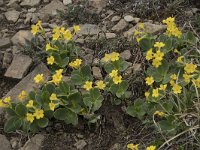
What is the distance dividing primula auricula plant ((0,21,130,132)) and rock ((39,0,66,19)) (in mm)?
1040

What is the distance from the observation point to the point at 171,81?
3.48 metres

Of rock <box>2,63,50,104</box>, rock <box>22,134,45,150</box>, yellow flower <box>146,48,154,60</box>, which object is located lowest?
rock <box>22,134,45,150</box>

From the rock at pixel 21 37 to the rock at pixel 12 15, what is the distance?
25 centimetres

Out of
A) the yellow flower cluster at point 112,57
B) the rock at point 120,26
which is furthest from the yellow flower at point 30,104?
the rock at point 120,26

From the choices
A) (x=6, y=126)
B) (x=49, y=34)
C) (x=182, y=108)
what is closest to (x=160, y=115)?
(x=182, y=108)

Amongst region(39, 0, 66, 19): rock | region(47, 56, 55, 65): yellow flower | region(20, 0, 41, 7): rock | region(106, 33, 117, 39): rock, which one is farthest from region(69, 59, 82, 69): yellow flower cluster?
region(20, 0, 41, 7): rock

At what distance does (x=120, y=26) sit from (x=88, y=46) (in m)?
0.40

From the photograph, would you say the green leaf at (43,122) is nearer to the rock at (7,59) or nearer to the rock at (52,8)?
the rock at (7,59)

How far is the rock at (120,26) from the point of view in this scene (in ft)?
14.3

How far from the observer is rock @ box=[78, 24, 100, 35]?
4.35 m

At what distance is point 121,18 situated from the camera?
4.50 m

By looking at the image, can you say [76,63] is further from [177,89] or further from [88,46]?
[177,89]

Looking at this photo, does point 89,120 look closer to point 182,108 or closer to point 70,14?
point 182,108

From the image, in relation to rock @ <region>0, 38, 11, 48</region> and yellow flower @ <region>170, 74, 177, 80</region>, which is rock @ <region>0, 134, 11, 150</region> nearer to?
rock @ <region>0, 38, 11, 48</region>
